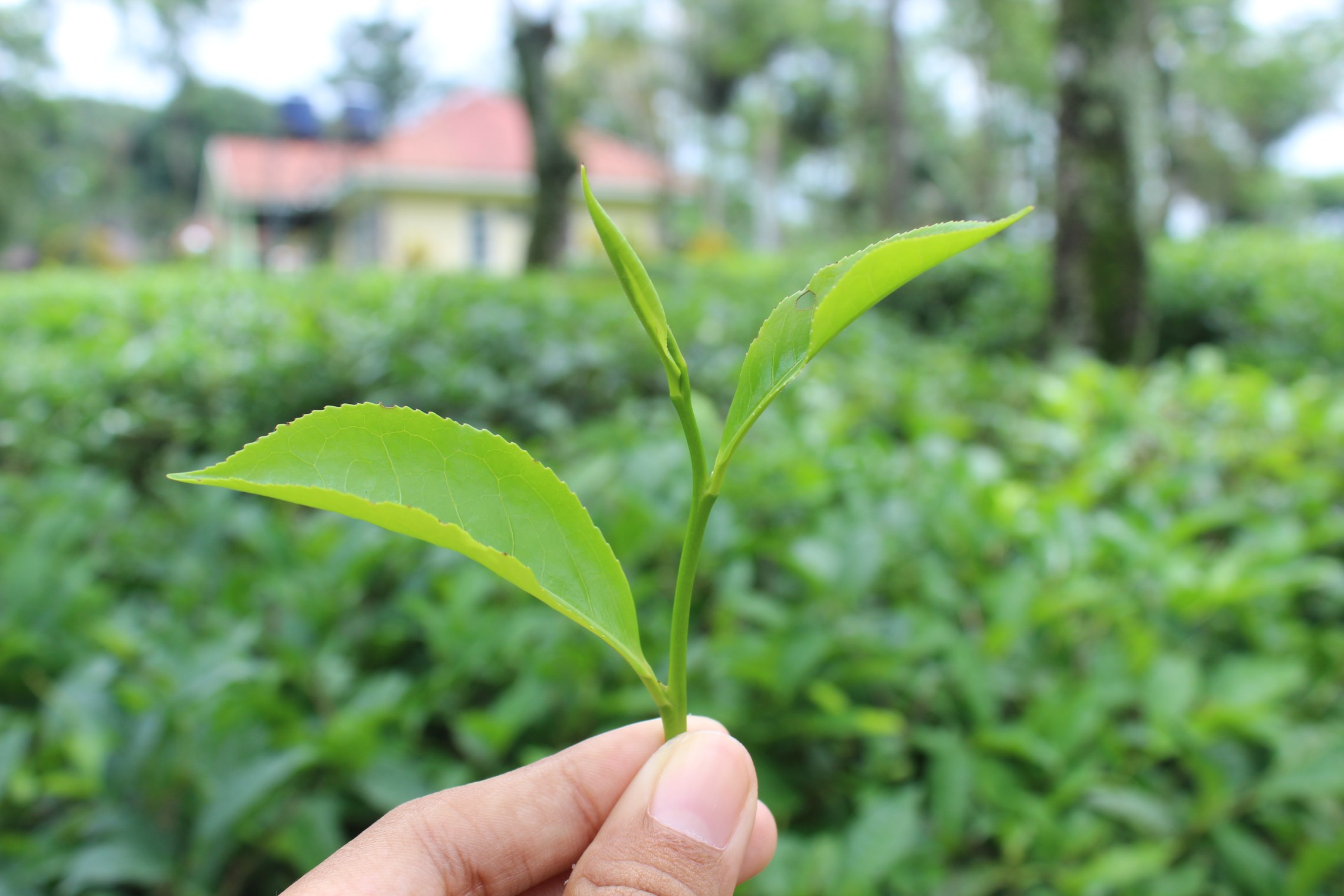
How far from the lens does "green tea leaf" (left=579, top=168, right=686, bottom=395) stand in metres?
0.56

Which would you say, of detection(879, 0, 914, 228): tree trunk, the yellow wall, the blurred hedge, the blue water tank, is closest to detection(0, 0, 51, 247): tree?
the yellow wall

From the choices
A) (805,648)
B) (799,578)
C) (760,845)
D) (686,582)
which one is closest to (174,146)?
(799,578)

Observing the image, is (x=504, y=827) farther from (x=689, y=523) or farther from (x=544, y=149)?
(x=544, y=149)

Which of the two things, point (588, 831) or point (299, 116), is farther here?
point (299, 116)

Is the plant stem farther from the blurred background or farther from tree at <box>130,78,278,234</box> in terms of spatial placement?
tree at <box>130,78,278,234</box>

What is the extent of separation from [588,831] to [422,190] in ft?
76.7

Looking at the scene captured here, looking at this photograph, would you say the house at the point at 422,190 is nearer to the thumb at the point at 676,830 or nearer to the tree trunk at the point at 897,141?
the tree trunk at the point at 897,141

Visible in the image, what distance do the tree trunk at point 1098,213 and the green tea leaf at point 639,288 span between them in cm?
506

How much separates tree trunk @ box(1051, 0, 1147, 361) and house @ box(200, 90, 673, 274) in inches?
601

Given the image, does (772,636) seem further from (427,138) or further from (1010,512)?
(427,138)

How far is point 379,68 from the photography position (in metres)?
45.8

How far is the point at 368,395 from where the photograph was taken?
3.50m

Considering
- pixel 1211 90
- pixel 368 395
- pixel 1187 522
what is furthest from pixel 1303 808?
pixel 1211 90

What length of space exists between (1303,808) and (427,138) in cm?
2483
